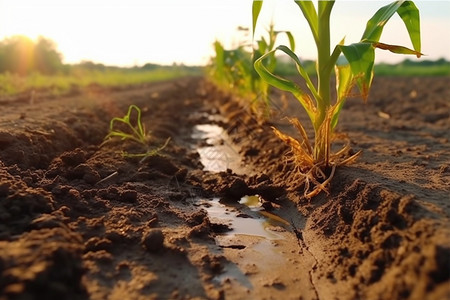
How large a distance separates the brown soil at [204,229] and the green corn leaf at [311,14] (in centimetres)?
94

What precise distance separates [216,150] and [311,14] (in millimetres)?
2293

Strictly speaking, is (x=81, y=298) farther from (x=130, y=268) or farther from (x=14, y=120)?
(x=14, y=120)

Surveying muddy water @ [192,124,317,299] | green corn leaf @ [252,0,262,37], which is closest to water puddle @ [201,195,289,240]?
muddy water @ [192,124,317,299]

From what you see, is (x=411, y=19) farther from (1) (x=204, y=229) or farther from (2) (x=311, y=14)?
(1) (x=204, y=229)

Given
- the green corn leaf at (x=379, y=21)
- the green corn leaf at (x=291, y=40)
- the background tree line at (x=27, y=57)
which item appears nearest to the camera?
the green corn leaf at (x=379, y=21)

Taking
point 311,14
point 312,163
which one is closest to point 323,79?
point 311,14

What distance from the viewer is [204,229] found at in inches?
86.4

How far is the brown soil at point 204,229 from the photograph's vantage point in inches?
59.2

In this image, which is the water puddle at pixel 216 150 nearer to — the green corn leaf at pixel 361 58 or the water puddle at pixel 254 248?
the water puddle at pixel 254 248

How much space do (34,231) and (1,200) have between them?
1.27ft

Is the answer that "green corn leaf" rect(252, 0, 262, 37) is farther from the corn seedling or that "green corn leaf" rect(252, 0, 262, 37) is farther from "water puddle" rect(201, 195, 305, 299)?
"water puddle" rect(201, 195, 305, 299)

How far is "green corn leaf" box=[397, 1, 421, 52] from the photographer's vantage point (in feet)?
8.52

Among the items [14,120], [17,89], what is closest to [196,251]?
[14,120]

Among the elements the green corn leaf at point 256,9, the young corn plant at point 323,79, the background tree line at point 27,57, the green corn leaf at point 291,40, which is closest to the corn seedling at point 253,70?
the green corn leaf at point 291,40
